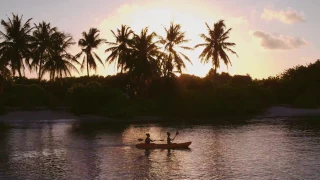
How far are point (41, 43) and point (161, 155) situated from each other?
51790 millimetres

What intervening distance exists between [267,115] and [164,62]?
20.0 m

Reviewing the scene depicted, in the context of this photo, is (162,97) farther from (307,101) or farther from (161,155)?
(161,155)

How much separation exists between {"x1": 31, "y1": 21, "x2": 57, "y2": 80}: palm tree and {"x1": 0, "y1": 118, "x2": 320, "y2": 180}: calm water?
3202 cm

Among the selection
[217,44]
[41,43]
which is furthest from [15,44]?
[217,44]

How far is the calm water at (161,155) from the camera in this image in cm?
2250

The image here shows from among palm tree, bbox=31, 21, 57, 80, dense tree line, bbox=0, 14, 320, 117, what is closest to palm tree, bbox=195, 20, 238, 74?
dense tree line, bbox=0, 14, 320, 117

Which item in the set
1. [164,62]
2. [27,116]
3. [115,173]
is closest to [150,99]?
[164,62]

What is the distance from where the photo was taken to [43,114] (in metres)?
60.2

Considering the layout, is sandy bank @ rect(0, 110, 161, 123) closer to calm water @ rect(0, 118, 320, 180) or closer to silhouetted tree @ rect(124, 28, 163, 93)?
silhouetted tree @ rect(124, 28, 163, 93)

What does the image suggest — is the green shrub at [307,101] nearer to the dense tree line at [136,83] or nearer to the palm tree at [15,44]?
the dense tree line at [136,83]

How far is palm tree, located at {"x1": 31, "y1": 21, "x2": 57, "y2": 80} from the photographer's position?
7319 centimetres

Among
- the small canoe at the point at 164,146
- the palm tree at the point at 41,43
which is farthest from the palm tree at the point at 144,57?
the small canoe at the point at 164,146

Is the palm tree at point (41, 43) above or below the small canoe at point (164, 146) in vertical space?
above

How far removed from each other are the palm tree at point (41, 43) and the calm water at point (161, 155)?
32.0m
